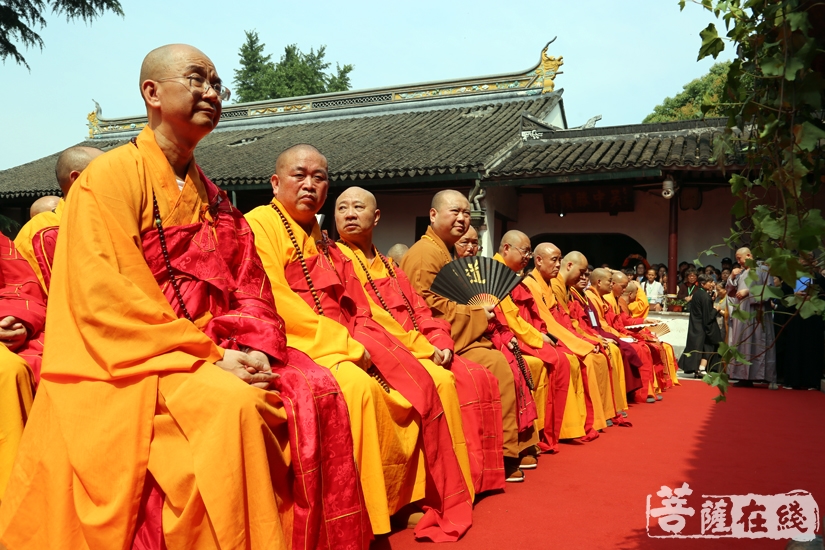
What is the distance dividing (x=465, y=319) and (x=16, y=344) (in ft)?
9.50

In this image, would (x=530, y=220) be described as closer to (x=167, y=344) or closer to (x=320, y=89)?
(x=167, y=344)

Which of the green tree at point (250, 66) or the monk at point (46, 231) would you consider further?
the green tree at point (250, 66)

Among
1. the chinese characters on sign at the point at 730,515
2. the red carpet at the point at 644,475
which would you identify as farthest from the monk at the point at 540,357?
the chinese characters on sign at the point at 730,515

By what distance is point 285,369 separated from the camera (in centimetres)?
282

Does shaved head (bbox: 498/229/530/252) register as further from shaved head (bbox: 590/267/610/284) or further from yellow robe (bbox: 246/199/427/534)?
shaved head (bbox: 590/267/610/284)

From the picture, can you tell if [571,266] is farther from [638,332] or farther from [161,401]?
[161,401]

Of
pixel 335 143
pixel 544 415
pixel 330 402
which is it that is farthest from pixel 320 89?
pixel 330 402

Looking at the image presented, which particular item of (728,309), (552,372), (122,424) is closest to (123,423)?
(122,424)

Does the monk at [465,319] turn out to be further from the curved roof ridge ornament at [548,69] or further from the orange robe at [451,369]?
the curved roof ridge ornament at [548,69]

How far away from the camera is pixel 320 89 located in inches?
1518

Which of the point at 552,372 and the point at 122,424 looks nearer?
the point at 122,424

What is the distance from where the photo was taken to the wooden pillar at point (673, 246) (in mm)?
12129

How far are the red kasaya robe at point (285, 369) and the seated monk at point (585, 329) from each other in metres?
4.15

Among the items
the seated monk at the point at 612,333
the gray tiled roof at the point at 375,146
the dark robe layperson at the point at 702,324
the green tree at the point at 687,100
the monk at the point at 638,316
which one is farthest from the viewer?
the green tree at the point at 687,100
